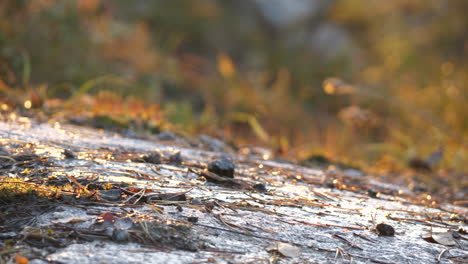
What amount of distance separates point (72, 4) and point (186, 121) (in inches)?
91.5

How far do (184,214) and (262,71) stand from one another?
18.6 feet

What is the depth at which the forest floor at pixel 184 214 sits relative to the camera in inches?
44.3

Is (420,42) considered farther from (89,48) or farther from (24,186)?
(24,186)

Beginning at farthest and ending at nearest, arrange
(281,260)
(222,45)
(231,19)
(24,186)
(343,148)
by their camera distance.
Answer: (231,19)
(222,45)
(343,148)
(24,186)
(281,260)

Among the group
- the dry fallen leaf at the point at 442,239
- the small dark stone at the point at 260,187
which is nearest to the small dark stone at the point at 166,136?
the small dark stone at the point at 260,187

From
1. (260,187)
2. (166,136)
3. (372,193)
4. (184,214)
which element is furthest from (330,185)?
(166,136)

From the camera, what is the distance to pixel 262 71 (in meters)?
6.92

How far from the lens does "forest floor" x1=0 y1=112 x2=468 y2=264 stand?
1126 millimetres

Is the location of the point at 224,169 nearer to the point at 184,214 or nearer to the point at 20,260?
the point at 184,214

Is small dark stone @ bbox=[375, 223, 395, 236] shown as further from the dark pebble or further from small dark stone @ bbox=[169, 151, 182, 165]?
small dark stone @ bbox=[169, 151, 182, 165]

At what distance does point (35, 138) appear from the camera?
215 cm

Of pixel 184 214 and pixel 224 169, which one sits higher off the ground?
pixel 224 169

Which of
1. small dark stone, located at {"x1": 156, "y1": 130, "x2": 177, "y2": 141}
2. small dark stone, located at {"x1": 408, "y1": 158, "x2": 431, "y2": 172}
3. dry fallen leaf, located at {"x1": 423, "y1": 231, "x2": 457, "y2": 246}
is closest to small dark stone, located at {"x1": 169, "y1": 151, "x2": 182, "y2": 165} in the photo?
small dark stone, located at {"x1": 156, "y1": 130, "x2": 177, "y2": 141}

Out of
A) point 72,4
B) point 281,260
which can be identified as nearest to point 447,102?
point 72,4
